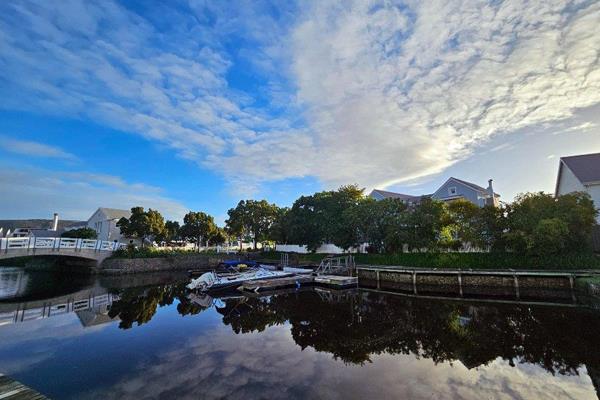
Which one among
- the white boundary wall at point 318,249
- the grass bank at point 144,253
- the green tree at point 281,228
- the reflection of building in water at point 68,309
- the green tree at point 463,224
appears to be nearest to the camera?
the reflection of building in water at point 68,309

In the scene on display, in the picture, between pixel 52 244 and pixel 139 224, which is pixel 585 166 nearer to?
pixel 52 244

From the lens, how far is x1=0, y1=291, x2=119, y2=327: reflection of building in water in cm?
1460

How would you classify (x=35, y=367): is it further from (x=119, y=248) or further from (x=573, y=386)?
(x=119, y=248)

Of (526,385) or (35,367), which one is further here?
(35,367)

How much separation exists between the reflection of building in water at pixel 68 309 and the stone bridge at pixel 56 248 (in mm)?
10350

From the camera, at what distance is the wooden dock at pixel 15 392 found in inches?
215

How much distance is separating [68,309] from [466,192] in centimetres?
4022

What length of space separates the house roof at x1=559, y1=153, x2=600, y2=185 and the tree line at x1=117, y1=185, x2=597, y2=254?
6927mm

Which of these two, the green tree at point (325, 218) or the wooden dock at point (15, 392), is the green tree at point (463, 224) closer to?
the green tree at point (325, 218)

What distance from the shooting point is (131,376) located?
26.9 ft

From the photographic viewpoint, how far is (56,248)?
95.0 ft

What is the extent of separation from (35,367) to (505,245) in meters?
28.8

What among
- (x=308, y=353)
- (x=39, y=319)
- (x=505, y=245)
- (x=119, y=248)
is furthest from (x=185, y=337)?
(x=119, y=248)

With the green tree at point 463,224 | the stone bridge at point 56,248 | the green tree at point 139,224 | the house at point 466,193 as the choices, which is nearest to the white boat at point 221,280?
the stone bridge at point 56,248
